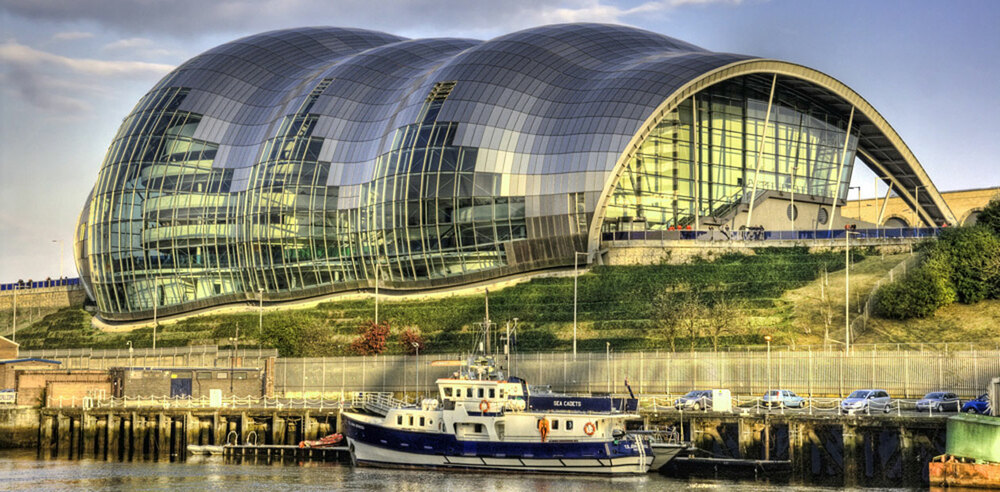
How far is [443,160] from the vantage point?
121 metres

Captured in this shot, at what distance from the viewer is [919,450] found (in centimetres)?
6594

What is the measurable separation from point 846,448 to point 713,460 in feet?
23.1

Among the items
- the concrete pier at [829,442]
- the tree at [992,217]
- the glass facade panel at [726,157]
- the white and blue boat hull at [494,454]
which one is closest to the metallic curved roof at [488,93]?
the glass facade panel at [726,157]

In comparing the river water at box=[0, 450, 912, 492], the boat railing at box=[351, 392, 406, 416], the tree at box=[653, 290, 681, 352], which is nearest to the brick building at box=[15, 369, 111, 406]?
the river water at box=[0, 450, 912, 492]

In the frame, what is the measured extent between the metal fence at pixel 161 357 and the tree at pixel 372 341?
731 cm

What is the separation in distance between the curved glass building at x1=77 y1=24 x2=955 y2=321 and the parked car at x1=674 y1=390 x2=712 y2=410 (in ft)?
133

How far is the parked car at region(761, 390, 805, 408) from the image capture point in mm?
72125

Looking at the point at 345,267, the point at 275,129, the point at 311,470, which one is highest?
the point at 275,129

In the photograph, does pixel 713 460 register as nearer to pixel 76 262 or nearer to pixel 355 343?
pixel 355 343

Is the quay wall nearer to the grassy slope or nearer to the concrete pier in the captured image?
the grassy slope

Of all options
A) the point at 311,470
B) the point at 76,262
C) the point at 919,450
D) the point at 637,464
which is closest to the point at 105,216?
the point at 76,262

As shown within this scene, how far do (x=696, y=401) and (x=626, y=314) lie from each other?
1001 inches

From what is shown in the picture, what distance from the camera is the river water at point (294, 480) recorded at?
66625 mm

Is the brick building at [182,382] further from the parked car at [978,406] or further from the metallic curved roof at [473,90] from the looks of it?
the parked car at [978,406]
